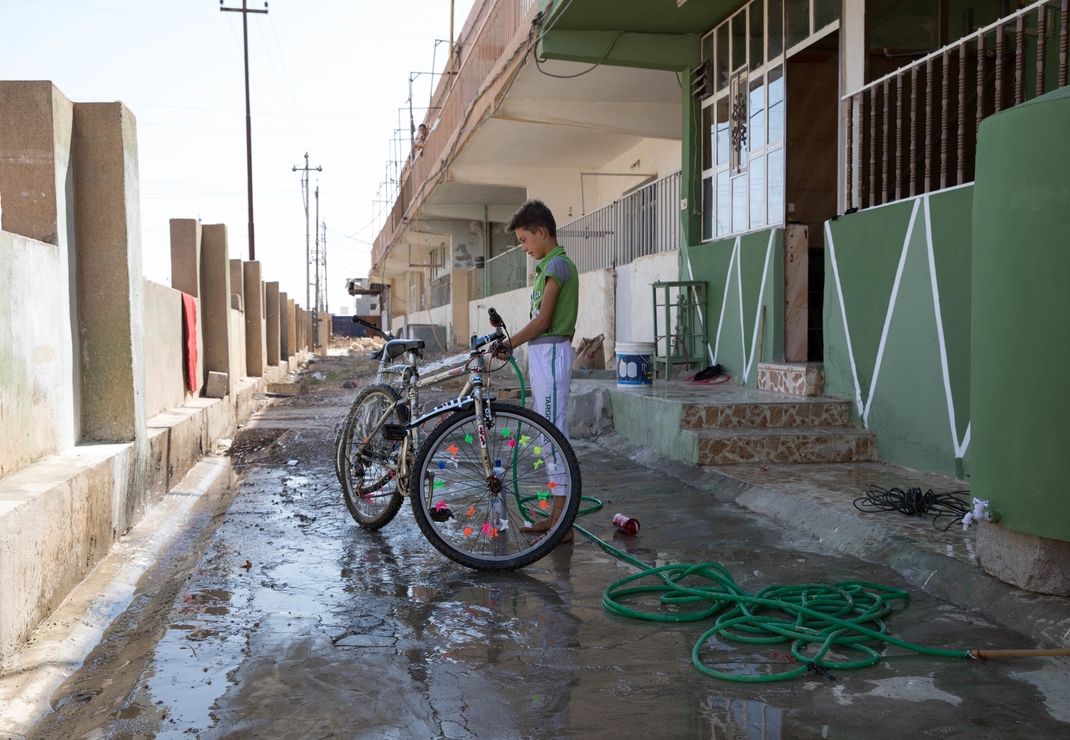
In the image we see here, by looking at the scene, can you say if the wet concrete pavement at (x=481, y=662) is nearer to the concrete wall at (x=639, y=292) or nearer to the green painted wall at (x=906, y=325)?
the green painted wall at (x=906, y=325)

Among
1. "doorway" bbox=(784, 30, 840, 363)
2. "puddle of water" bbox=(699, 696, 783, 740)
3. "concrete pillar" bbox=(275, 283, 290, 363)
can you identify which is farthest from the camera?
"concrete pillar" bbox=(275, 283, 290, 363)

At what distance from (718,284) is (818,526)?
5.47 meters

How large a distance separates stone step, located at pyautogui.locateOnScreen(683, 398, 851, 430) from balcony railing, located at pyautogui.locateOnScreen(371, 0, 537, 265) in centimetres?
565

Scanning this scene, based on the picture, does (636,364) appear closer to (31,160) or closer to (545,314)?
(545,314)

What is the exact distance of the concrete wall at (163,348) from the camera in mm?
8305

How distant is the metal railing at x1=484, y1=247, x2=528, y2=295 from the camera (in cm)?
2117

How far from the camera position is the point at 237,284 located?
15.0 m

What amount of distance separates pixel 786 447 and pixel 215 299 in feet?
26.4

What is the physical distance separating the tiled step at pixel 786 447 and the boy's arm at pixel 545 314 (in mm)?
2553

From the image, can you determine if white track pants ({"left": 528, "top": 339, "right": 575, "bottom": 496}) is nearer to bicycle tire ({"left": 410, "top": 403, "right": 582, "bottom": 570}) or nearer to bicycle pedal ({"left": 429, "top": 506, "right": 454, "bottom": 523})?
bicycle tire ({"left": 410, "top": 403, "right": 582, "bottom": 570})

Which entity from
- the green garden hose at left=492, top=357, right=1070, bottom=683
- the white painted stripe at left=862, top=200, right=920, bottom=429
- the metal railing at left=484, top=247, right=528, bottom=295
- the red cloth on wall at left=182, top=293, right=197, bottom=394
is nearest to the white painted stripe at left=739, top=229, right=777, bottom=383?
the white painted stripe at left=862, top=200, right=920, bottom=429

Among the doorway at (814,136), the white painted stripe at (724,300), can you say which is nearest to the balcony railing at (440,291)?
the doorway at (814,136)

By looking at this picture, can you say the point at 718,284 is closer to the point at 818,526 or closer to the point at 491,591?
the point at 818,526

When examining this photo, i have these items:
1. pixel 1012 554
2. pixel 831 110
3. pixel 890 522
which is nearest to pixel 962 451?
pixel 890 522
